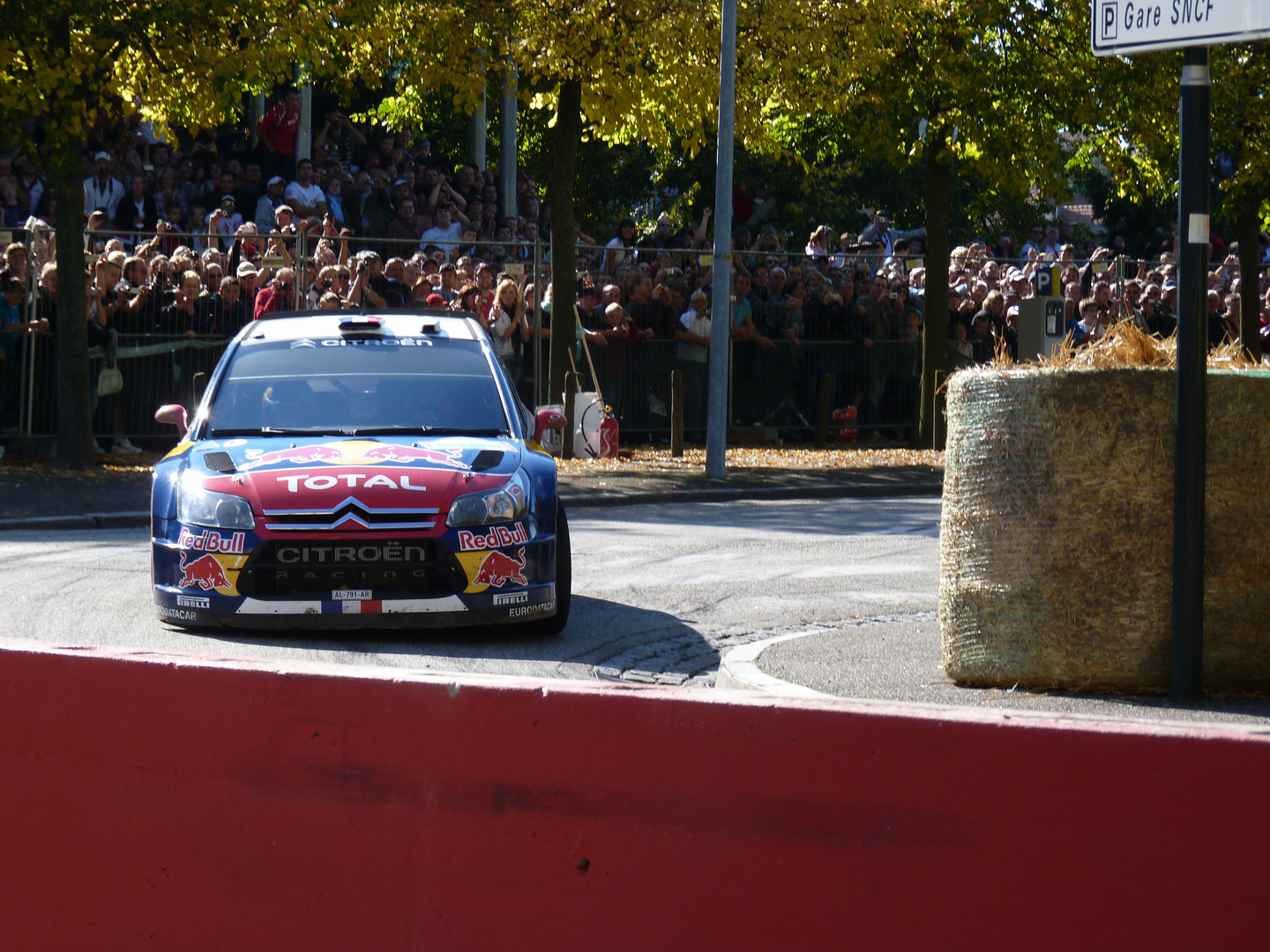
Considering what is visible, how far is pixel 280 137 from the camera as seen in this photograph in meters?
23.3

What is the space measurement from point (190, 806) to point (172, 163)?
19.6m

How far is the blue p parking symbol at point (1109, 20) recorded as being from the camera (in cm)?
603

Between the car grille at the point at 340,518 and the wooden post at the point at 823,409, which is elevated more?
the wooden post at the point at 823,409

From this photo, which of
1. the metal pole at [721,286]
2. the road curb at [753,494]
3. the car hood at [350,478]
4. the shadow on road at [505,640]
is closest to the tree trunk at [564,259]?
the metal pole at [721,286]

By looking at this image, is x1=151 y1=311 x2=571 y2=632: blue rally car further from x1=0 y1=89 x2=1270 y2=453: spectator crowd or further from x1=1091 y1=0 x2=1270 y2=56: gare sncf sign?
x1=0 y1=89 x2=1270 y2=453: spectator crowd

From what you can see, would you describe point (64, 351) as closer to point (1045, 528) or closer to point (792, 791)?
point (1045, 528)

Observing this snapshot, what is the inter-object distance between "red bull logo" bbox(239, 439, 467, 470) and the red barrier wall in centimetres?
471

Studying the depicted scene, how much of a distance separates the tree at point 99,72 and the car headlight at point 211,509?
8456 millimetres

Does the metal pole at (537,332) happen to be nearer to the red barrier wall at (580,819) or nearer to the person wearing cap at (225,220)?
the person wearing cap at (225,220)

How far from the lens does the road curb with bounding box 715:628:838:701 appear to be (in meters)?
6.74

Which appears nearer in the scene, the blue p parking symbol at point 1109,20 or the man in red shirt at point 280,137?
the blue p parking symbol at point 1109,20

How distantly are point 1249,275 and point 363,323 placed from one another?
16.8m

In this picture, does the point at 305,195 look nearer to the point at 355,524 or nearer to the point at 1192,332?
the point at 355,524

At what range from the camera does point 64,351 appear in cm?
1594
